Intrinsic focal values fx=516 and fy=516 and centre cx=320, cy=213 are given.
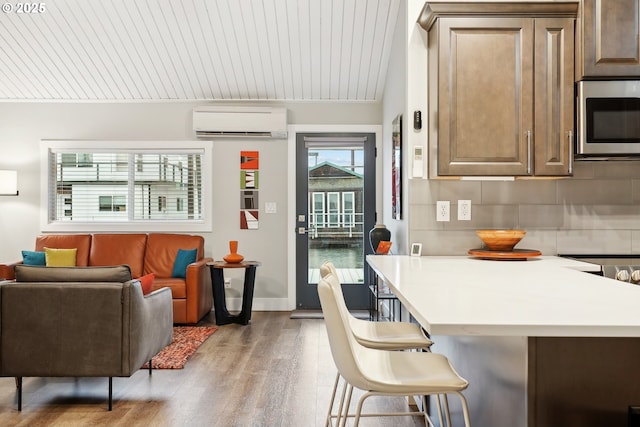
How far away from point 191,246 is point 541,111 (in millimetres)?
3922

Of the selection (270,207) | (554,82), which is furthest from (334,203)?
(554,82)

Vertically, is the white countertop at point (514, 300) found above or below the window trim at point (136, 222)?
below

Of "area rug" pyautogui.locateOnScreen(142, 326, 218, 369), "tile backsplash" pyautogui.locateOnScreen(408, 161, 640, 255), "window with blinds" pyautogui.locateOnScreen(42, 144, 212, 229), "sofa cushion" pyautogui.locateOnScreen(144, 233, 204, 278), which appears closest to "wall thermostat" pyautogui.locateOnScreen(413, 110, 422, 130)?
"tile backsplash" pyautogui.locateOnScreen(408, 161, 640, 255)

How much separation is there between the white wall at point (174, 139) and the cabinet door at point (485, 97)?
3121mm

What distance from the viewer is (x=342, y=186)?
5.95m

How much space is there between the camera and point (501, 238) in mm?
2885

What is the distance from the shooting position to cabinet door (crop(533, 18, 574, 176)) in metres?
2.79

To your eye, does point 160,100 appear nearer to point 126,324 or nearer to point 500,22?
point 126,324

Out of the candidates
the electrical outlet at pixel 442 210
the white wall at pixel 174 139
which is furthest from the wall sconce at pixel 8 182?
the electrical outlet at pixel 442 210

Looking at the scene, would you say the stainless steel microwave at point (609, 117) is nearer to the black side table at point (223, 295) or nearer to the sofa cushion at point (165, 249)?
the black side table at point (223, 295)

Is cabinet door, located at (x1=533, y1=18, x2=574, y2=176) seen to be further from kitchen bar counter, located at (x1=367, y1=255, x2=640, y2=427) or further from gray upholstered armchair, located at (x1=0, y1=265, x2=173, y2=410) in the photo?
gray upholstered armchair, located at (x1=0, y1=265, x2=173, y2=410)

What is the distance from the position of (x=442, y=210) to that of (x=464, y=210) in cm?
13

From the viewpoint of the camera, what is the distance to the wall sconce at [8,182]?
5.63 meters

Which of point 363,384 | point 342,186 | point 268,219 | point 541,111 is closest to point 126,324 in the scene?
→ point 363,384
